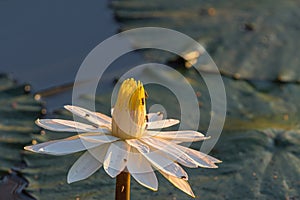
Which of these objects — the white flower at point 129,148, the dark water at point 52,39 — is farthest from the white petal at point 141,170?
the dark water at point 52,39

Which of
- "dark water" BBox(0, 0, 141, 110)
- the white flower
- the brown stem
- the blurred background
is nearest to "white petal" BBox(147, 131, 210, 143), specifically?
the white flower

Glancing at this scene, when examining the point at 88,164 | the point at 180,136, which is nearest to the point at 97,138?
the point at 88,164

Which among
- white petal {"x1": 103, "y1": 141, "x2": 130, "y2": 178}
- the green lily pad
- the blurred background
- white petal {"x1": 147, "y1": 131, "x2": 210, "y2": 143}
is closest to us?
white petal {"x1": 103, "y1": 141, "x2": 130, "y2": 178}

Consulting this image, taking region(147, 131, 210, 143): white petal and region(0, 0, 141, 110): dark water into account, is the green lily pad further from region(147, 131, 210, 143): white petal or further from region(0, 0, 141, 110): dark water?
region(147, 131, 210, 143): white petal

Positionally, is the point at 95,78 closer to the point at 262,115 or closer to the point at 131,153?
the point at 262,115

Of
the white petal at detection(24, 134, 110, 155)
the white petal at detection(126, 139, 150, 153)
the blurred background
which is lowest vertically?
the blurred background

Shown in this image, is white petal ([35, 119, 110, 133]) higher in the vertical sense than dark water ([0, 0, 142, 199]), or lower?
higher

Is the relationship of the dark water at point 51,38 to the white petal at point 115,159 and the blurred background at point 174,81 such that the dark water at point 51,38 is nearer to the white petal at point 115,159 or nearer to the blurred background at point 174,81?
the blurred background at point 174,81

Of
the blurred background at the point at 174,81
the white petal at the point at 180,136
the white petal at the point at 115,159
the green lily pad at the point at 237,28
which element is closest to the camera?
the white petal at the point at 115,159

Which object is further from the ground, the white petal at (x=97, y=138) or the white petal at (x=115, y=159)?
the white petal at (x=97, y=138)
